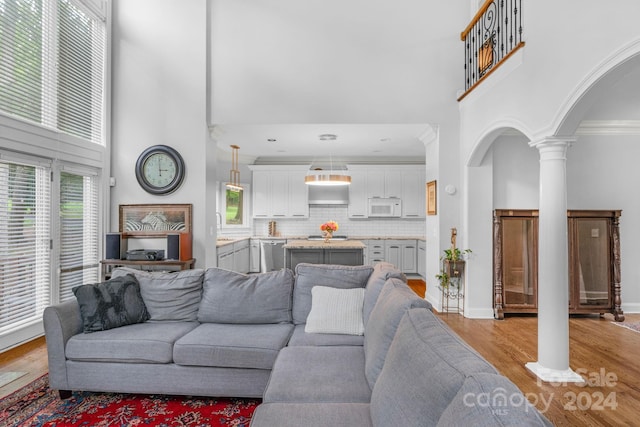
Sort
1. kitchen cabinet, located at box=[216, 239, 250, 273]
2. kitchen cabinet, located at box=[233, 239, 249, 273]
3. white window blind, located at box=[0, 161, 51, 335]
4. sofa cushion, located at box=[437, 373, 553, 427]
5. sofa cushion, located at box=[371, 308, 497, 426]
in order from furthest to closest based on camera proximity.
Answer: kitchen cabinet, located at box=[233, 239, 249, 273]
kitchen cabinet, located at box=[216, 239, 250, 273]
white window blind, located at box=[0, 161, 51, 335]
sofa cushion, located at box=[371, 308, 497, 426]
sofa cushion, located at box=[437, 373, 553, 427]

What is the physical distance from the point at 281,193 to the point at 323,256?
281 cm

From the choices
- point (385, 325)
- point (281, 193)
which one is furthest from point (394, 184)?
point (385, 325)

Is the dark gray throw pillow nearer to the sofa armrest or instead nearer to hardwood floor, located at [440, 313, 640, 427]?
the sofa armrest

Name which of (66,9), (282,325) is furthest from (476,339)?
(66,9)

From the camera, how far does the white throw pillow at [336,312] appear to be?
2682 mm

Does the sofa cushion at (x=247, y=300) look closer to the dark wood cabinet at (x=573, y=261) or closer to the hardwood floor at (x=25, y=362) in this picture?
the hardwood floor at (x=25, y=362)

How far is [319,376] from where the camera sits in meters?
1.97

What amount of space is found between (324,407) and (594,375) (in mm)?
2644

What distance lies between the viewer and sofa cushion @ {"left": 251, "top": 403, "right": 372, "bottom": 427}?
152 centimetres

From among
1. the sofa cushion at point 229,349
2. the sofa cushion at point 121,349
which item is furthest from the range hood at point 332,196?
the sofa cushion at point 121,349

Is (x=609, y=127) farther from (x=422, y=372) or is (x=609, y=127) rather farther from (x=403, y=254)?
(x=422, y=372)

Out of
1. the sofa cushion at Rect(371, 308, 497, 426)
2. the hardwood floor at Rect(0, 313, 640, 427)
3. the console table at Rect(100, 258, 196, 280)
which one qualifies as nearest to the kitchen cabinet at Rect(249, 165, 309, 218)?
the console table at Rect(100, 258, 196, 280)

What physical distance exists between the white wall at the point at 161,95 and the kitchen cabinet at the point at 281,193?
3206 millimetres

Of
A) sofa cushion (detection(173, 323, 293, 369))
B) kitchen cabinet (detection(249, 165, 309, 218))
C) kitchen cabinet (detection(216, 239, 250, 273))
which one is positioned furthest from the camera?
kitchen cabinet (detection(249, 165, 309, 218))
